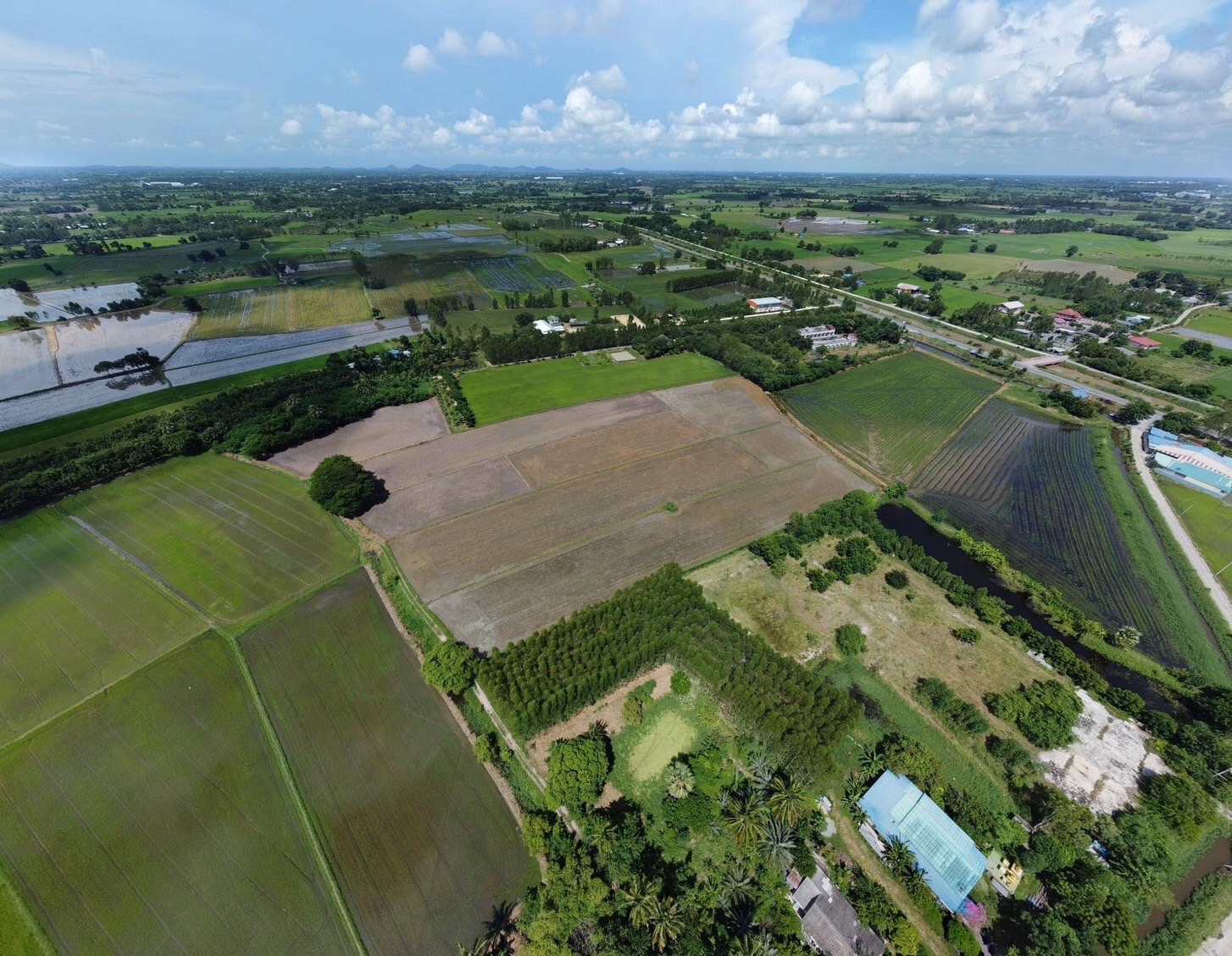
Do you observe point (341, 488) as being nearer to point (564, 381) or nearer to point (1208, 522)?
point (564, 381)

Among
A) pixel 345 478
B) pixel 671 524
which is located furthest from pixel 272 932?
pixel 671 524

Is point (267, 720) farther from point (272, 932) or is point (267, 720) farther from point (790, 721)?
point (790, 721)

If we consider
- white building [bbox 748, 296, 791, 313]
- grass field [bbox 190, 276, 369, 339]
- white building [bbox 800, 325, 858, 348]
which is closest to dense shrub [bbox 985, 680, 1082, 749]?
white building [bbox 800, 325, 858, 348]

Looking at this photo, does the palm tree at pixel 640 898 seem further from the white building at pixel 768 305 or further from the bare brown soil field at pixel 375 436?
the white building at pixel 768 305

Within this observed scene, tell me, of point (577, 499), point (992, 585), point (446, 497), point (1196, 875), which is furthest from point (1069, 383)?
point (446, 497)

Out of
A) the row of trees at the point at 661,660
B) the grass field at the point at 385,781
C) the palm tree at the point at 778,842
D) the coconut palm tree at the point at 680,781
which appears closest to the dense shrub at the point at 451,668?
the row of trees at the point at 661,660

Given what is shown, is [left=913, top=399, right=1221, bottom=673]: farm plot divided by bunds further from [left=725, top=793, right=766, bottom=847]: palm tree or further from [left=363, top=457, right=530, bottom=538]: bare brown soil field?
[left=363, top=457, right=530, bottom=538]: bare brown soil field

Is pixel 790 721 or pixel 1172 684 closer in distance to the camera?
pixel 790 721
